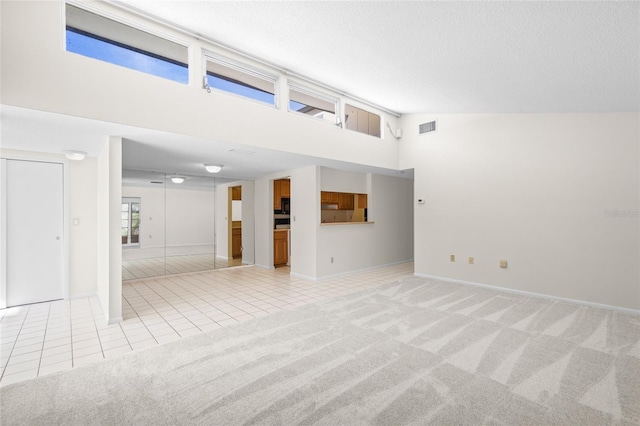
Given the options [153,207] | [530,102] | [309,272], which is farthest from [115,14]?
[153,207]

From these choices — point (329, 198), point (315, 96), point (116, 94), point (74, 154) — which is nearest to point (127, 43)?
point (116, 94)

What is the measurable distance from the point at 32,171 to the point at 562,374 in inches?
260

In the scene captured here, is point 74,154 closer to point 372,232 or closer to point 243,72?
point 243,72

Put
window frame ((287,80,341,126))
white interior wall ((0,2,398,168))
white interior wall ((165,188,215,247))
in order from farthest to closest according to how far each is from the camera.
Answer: white interior wall ((165,188,215,247)), window frame ((287,80,341,126)), white interior wall ((0,2,398,168))

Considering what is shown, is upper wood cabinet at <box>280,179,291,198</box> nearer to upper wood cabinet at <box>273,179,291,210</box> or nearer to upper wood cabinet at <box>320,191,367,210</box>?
upper wood cabinet at <box>273,179,291,210</box>

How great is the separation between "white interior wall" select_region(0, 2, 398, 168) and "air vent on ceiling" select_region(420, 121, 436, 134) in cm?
261

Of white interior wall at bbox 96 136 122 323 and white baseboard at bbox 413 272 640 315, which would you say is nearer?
white interior wall at bbox 96 136 122 323

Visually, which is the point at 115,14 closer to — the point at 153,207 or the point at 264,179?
the point at 264,179

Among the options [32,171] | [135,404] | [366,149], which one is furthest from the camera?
[366,149]

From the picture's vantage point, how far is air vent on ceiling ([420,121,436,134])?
568 cm

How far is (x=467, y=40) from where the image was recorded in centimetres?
258

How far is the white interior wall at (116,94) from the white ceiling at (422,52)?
0.17m

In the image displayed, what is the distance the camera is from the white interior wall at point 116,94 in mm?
2430

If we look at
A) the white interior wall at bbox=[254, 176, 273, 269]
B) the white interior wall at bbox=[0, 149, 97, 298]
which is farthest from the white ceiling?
the white interior wall at bbox=[254, 176, 273, 269]
